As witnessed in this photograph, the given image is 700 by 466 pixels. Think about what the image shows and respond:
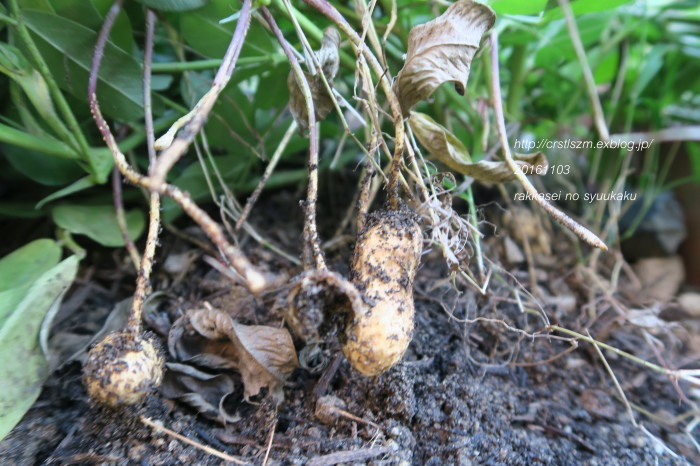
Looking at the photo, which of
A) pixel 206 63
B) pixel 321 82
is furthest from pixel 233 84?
pixel 321 82

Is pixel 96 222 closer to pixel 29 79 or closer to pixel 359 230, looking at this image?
pixel 29 79

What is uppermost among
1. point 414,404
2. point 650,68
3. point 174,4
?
point 174,4

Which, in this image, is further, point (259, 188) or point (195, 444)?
point (259, 188)

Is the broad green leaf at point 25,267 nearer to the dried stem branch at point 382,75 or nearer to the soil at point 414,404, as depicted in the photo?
the soil at point 414,404

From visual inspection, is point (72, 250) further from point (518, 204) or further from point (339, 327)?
point (518, 204)

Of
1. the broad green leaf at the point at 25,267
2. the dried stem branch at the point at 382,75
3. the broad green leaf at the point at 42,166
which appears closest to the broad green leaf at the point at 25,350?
the broad green leaf at the point at 25,267

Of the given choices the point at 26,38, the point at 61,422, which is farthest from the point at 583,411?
the point at 26,38
